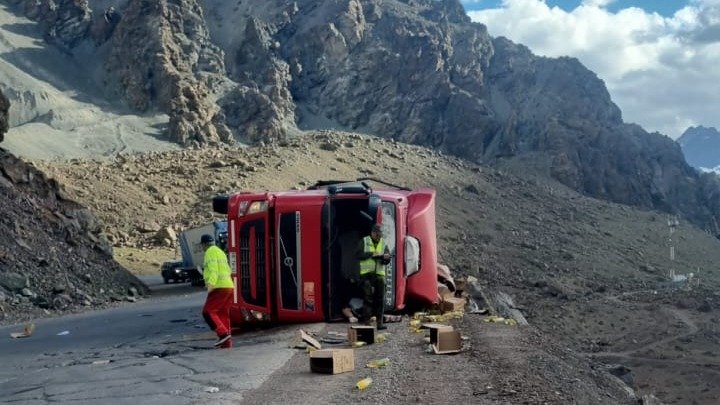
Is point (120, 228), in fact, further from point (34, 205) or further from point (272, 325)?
point (272, 325)

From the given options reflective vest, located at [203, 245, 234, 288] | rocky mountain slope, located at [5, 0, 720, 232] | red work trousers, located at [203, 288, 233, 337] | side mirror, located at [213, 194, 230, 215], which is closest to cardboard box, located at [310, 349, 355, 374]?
red work trousers, located at [203, 288, 233, 337]

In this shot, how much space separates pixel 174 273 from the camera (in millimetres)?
34094

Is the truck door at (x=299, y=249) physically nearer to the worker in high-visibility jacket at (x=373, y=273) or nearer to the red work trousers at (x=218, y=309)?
the worker in high-visibility jacket at (x=373, y=273)

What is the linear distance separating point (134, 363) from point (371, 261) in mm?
3543

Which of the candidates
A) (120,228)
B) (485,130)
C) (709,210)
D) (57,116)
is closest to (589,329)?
(120,228)

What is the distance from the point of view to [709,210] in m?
115

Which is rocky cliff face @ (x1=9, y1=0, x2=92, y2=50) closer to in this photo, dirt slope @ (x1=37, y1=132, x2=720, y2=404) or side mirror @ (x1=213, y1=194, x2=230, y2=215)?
dirt slope @ (x1=37, y1=132, x2=720, y2=404)

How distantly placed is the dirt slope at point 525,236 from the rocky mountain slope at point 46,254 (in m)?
11.5

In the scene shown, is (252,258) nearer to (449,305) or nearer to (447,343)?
(449,305)

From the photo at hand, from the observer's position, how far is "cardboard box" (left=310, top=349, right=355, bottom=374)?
28.3 ft

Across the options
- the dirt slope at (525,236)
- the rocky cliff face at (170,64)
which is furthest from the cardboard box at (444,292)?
the rocky cliff face at (170,64)

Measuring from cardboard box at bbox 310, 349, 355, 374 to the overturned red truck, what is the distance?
3760 millimetres

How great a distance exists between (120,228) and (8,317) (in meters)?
24.7

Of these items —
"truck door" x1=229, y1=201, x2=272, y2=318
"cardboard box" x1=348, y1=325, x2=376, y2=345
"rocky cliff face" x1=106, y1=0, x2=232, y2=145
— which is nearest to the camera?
"cardboard box" x1=348, y1=325, x2=376, y2=345
